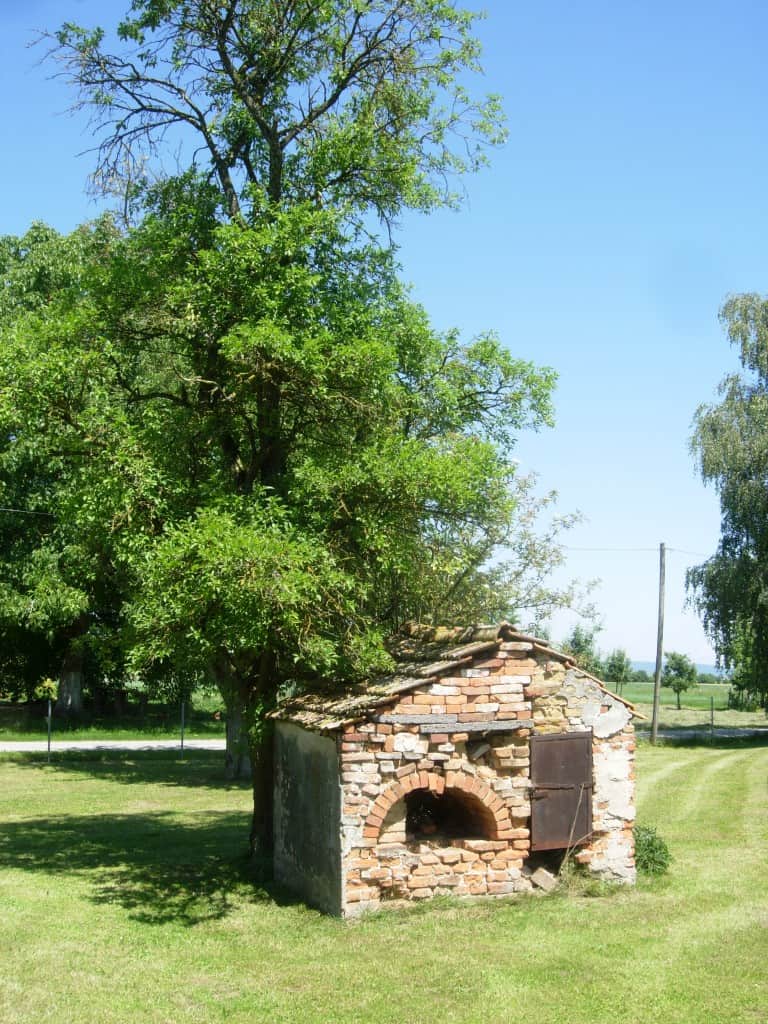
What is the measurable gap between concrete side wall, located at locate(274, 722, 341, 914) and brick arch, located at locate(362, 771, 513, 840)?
0.49 metres

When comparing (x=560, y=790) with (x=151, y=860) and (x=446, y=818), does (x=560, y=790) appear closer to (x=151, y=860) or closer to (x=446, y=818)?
(x=446, y=818)

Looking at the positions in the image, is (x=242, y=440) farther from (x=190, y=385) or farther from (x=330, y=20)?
(x=330, y=20)

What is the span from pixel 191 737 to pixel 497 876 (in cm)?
2794

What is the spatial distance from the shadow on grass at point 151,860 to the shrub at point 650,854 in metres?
5.39

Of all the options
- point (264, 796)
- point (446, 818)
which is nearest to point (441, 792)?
point (446, 818)

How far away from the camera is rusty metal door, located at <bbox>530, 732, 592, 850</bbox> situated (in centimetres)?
1426

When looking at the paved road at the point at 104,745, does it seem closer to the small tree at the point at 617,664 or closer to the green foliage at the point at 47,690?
the green foliage at the point at 47,690

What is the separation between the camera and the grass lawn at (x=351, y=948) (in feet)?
33.9

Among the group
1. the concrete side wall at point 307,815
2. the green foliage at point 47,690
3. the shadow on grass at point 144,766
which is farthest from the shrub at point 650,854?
the green foliage at point 47,690

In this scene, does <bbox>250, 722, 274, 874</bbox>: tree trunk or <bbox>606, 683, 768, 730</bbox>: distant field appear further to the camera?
<bbox>606, 683, 768, 730</bbox>: distant field

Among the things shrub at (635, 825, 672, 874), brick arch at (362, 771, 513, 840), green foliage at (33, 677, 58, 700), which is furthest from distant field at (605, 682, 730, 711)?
brick arch at (362, 771, 513, 840)

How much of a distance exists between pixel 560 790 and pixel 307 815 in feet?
11.3

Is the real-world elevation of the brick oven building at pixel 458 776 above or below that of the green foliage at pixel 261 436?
below

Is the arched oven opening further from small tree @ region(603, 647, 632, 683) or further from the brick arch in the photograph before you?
small tree @ region(603, 647, 632, 683)
